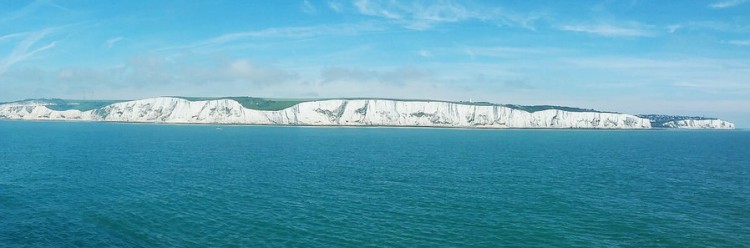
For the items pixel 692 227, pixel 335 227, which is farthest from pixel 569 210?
pixel 335 227

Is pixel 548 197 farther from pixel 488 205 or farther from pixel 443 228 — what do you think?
pixel 443 228

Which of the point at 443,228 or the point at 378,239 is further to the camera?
the point at 443,228

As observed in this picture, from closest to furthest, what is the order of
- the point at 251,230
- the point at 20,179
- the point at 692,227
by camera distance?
the point at 251,230 → the point at 692,227 → the point at 20,179

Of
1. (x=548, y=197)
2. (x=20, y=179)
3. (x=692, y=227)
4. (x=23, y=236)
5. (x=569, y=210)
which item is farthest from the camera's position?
(x=20, y=179)

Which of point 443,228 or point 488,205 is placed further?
point 488,205

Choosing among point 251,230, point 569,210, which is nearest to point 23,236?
point 251,230

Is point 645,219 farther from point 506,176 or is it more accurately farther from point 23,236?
point 23,236
